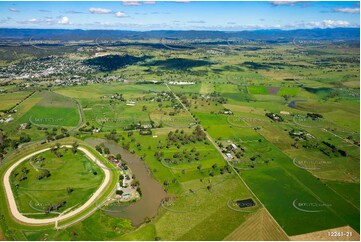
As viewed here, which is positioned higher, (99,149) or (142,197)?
(99,149)

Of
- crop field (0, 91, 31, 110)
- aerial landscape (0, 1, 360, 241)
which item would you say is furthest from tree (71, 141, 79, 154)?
crop field (0, 91, 31, 110)

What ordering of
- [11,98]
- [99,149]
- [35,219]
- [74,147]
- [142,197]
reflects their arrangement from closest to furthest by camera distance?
1. [35,219]
2. [142,197]
3. [99,149]
4. [74,147]
5. [11,98]

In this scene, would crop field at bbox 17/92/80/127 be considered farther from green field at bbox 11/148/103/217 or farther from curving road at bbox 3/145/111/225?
curving road at bbox 3/145/111/225

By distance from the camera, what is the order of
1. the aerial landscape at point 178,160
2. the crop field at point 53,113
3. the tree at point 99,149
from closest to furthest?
the aerial landscape at point 178,160, the tree at point 99,149, the crop field at point 53,113

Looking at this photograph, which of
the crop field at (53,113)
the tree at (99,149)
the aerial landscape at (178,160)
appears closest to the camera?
the aerial landscape at (178,160)

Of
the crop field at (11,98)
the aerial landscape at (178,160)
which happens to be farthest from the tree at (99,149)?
the crop field at (11,98)

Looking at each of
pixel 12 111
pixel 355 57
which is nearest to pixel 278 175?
pixel 12 111

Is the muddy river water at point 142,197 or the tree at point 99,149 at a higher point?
the tree at point 99,149

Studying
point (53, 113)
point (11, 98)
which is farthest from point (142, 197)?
point (11, 98)

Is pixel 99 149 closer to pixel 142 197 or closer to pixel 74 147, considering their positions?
pixel 74 147

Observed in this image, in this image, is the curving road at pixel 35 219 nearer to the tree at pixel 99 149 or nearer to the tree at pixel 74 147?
the tree at pixel 99 149
